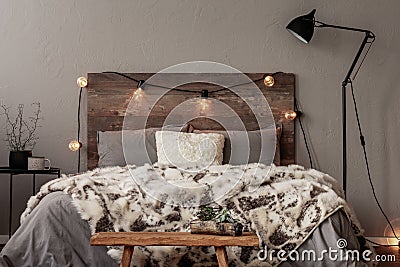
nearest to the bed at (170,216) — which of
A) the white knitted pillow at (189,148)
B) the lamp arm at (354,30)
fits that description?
the white knitted pillow at (189,148)

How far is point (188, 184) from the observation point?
360 cm

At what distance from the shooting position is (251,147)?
5176mm

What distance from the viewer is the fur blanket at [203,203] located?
11.4ft

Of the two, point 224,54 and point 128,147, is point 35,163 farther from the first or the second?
point 224,54

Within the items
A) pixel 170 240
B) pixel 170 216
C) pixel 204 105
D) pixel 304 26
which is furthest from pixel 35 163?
pixel 304 26

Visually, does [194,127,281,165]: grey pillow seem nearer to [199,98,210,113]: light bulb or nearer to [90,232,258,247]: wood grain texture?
[199,98,210,113]: light bulb

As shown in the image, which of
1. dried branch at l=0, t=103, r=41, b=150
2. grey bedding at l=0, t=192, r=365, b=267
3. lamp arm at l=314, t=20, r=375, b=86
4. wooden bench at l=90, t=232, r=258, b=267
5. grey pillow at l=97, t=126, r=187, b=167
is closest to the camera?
wooden bench at l=90, t=232, r=258, b=267

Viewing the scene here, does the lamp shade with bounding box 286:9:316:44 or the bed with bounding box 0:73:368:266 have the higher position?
the lamp shade with bounding box 286:9:316:44

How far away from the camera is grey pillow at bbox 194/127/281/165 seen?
5.09 m

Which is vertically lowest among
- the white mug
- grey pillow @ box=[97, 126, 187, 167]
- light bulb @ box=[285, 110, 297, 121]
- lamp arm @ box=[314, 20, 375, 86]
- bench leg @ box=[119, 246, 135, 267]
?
bench leg @ box=[119, 246, 135, 267]

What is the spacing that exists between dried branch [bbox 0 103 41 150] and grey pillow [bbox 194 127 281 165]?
1269mm

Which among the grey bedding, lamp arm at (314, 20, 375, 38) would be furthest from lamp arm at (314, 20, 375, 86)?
the grey bedding

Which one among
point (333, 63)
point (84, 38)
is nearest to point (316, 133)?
point (333, 63)

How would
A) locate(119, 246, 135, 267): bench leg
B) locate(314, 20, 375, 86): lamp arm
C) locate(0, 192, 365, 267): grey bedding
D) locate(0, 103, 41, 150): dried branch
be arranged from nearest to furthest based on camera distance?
1. locate(119, 246, 135, 267): bench leg
2. locate(0, 192, 365, 267): grey bedding
3. locate(314, 20, 375, 86): lamp arm
4. locate(0, 103, 41, 150): dried branch
